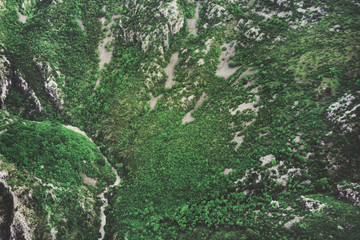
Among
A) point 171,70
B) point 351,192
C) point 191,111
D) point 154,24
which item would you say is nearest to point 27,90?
point 171,70

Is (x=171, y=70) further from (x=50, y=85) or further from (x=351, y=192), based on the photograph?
(x=351, y=192)

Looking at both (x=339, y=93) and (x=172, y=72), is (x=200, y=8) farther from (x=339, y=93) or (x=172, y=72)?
(x=339, y=93)

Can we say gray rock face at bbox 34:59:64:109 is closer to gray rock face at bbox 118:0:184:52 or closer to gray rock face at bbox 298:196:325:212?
gray rock face at bbox 118:0:184:52

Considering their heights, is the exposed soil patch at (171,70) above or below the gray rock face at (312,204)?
above

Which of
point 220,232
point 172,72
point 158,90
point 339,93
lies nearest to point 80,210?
point 220,232

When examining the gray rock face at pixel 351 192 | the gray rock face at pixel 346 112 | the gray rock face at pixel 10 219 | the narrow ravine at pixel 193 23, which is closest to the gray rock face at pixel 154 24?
the narrow ravine at pixel 193 23

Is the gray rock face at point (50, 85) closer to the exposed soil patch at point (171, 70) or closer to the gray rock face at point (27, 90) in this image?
the gray rock face at point (27, 90)

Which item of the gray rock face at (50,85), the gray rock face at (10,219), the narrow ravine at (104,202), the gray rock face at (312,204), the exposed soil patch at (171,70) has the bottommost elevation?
the gray rock face at (312,204)
